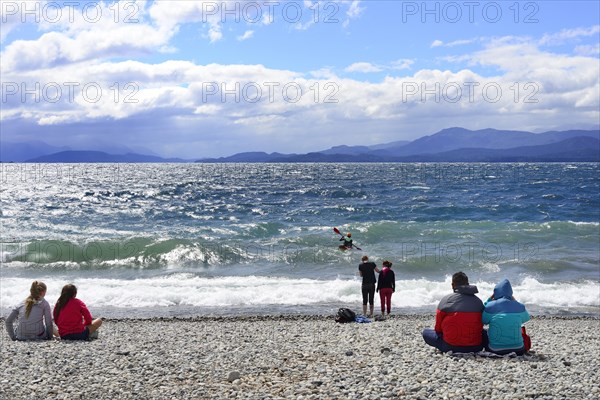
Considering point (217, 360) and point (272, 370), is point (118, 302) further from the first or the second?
point (272, 370)

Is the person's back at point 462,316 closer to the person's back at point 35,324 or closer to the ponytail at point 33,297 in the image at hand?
the person's back at point 35,324

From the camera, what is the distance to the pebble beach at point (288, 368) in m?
7.81

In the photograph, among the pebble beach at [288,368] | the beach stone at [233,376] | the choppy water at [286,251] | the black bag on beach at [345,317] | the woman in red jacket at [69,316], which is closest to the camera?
the pebble beach at [288,368]

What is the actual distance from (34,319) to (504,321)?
29.6ft

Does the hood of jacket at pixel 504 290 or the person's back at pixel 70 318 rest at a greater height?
the hood of jacket at pixel 504 290

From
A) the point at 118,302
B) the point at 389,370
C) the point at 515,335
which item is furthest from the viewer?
the point at 118,302

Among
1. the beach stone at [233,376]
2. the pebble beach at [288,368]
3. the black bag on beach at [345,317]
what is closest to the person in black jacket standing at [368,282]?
the black bag on beach at [345,317]

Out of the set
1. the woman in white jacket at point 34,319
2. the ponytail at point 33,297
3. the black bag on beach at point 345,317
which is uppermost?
the ponytail at point 33,297

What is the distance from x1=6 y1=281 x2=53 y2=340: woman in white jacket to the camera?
448 inches

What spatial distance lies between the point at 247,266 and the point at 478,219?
68.2 feet

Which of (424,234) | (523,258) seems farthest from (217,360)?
(424,234)

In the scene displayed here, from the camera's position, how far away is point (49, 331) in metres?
11.4

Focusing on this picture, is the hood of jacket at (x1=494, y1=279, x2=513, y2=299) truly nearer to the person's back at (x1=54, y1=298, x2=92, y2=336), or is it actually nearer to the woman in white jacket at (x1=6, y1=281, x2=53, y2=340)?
the person's back at (x1=54, y1=298, x2=92, y2=336)

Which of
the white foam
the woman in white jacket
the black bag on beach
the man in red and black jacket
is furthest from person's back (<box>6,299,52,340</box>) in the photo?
the man in red and black jacket
